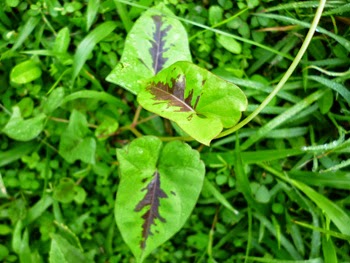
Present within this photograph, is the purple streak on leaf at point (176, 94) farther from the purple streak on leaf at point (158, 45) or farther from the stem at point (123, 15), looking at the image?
the stem at point (123, 15)

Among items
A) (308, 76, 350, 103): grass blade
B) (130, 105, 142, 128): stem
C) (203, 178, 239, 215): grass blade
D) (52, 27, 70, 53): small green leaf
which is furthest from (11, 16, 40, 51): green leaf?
(308, 76, 350, 103): grass blade

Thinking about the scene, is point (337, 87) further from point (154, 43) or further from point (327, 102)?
point (154, 43)

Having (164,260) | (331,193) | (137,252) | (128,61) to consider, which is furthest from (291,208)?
(128,61)

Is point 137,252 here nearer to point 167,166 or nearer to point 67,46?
point 167,166

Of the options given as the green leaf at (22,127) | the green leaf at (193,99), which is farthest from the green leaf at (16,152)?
Result: the green leaf at (193,99)

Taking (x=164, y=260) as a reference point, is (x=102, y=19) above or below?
above

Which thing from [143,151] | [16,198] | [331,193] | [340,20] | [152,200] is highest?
[340,20]

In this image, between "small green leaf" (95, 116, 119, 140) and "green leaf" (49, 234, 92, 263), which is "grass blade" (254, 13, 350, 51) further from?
"green leaf" (49, 234, 92, 263)
